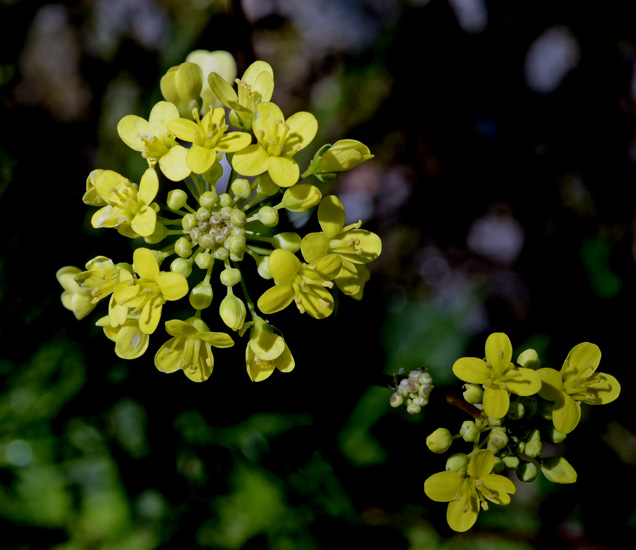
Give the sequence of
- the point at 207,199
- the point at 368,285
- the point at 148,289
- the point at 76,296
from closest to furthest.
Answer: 1. the point at 148,289
2. the point at 207,199
3. the point at 76,296
4. the point at 368,285

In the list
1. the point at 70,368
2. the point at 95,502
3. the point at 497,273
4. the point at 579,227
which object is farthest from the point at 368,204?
the point at 95,502

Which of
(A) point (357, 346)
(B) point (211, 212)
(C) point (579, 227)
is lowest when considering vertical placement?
(A) point (357, 346)

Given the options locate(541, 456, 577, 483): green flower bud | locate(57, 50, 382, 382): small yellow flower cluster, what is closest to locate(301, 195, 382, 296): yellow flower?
locate(57, 50, 382, 382): small yellow flower cluster

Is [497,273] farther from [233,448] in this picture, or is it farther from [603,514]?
[233,448]

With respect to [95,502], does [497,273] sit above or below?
above

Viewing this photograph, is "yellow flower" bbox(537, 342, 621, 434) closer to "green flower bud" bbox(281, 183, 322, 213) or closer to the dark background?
the dark background

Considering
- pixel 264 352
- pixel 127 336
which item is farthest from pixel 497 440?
pixel 127 336

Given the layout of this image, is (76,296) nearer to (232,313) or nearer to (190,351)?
(190,351)

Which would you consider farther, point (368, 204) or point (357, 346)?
point (368, 204)
